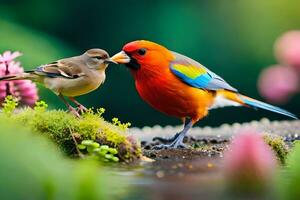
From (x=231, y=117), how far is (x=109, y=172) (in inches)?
324

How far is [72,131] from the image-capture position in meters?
2.43

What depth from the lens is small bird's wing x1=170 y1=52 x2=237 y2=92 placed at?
3332mm

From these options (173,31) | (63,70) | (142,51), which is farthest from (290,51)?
(173,31)

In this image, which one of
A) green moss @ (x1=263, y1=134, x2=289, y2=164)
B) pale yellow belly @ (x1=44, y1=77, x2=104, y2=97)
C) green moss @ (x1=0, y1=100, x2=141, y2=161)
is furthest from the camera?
pale yellow belly @ (x1=44, y1=77, x2=104, y2=97)

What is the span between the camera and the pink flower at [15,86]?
307 centimetres

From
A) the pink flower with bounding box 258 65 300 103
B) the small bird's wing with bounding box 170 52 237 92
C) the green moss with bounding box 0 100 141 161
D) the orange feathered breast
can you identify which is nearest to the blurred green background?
the pink flower with bounding box 258 65 300 103

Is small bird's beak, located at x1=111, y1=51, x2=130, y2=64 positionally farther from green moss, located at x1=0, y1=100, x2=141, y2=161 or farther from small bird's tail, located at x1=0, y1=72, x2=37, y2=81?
green moss, located at x1=0, y1=100, x2=141, y2=161

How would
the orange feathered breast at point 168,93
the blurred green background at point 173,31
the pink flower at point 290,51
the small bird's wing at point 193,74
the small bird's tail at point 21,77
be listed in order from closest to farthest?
the small bird's tail at point 21,77
the orange feathered breast at point 168,93
the small bird's wing at point 193,74
the pink flower at point 290,51
the blurred green background at point 173,31

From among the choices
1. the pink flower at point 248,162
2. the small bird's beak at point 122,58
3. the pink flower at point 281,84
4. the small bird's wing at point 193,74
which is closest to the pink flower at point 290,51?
the pink flower at point 281,84

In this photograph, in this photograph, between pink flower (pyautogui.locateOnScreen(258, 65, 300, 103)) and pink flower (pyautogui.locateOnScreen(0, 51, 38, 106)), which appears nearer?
pink flower (pyautogui.locateOnScreen(0, 51, 38, 106))

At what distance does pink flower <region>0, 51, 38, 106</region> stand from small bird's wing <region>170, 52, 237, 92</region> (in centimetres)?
59

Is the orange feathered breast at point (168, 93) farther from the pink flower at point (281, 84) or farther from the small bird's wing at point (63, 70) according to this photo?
the pink flower at point (281, 84)

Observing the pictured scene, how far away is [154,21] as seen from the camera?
10172 mm

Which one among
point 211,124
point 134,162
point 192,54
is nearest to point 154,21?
point 192,54
